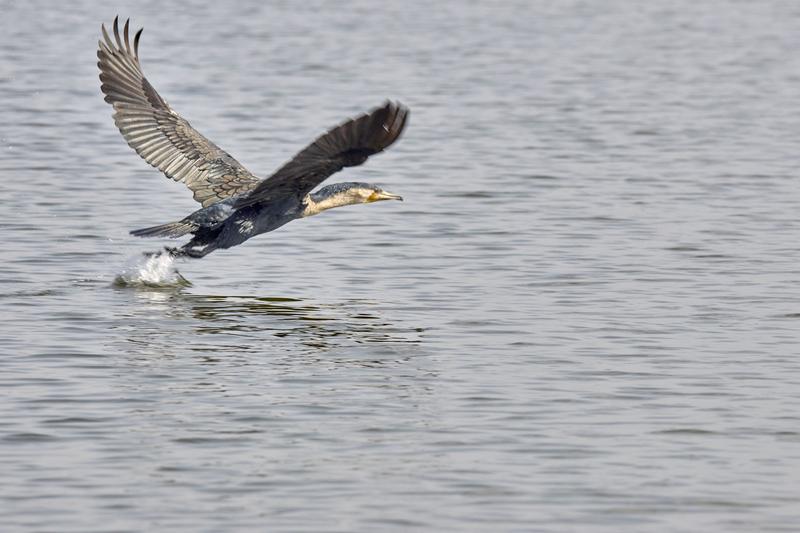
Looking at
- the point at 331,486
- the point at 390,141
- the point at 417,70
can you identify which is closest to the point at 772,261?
the point at 390,141

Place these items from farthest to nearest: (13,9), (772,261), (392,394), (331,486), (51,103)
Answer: (13,9) < (51,103) < (772,261) < (392,394) < (331,486)

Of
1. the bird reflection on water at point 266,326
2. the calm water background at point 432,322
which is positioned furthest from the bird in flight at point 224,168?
the calm water background at point 432,322

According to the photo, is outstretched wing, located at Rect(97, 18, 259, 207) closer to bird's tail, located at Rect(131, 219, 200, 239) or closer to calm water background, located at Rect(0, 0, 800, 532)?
bird's tail, located at Rect(131, 219, 200, 239)

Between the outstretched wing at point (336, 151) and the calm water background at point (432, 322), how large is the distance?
0.78 meters

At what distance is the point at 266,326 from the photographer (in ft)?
33.6

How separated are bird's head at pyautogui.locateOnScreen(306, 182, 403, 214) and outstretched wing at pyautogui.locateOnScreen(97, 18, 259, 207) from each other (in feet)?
1.99

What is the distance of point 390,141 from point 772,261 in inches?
167

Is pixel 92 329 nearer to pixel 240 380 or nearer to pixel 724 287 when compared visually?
pixel 240 380

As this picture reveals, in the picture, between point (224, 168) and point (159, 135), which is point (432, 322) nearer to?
point (224, 168)

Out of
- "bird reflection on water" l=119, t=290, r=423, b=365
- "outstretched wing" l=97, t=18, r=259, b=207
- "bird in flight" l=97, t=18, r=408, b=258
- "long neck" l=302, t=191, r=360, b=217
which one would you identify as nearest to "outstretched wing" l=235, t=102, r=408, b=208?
"bird in flight" l=97, t=18, r=408, b=258

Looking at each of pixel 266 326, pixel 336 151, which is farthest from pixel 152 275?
pixel 336 151

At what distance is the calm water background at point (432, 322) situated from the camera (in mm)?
7047

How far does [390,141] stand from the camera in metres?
8.91

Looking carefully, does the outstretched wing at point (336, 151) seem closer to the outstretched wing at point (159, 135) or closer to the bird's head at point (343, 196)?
the bird's head at point (343, 196)
